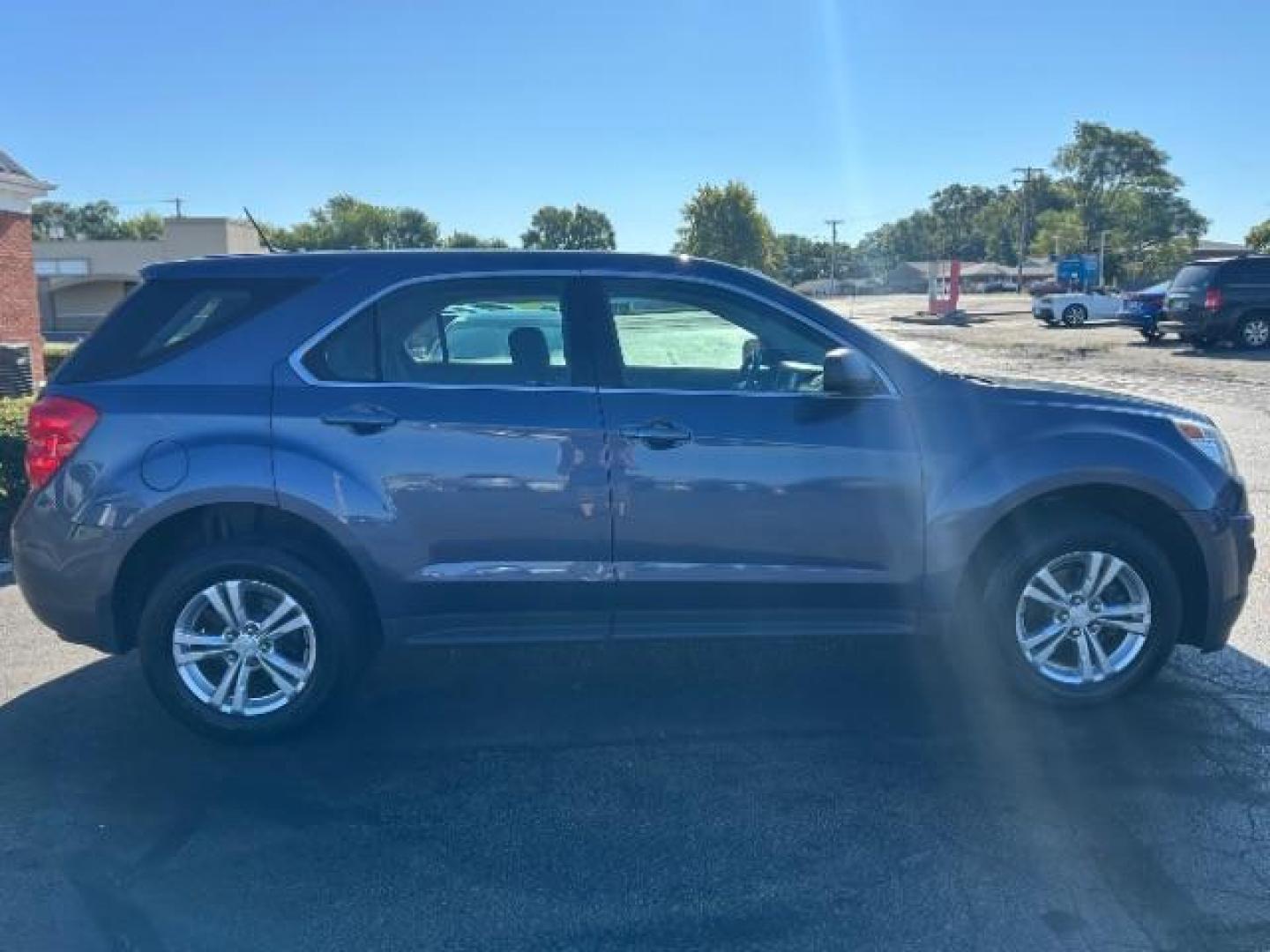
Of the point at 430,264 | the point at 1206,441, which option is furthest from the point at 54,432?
the point at 1206,441

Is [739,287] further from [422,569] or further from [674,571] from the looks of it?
[422,569]

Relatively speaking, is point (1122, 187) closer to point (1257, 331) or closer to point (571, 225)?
Result: point (571, 225)

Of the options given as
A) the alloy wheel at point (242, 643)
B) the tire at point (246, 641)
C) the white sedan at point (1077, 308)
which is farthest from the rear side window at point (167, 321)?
the white sedan at point (1077, 308)

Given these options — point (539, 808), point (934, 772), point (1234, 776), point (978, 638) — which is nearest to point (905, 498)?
point (978, 638)

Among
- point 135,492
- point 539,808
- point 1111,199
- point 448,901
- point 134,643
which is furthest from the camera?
point 1111,199

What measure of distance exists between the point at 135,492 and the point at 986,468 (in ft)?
10.7

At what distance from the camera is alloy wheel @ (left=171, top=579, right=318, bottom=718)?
4.12 m

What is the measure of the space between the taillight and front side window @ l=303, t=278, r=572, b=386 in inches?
34.1

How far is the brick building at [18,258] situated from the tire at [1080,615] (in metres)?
17.4

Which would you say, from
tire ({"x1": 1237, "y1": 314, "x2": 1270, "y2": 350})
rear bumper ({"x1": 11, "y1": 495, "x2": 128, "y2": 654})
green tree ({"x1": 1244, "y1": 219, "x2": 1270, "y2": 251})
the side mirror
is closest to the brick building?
rear bumper ({"x1": 11, "y1": 495, "x2": 128, "y2": 654})

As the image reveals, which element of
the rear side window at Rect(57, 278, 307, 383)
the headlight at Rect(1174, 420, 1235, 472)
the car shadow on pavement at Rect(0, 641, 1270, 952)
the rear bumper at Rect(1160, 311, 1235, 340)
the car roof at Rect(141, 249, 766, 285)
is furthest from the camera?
the rear bumper at Rect(1160, 311, 1235, 340)

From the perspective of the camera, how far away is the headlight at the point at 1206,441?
4387 millimetres

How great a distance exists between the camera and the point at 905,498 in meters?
4.14

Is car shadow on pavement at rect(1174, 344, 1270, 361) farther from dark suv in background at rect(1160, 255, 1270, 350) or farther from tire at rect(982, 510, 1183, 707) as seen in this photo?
tire at rect(982, 510, 1183, 707)
